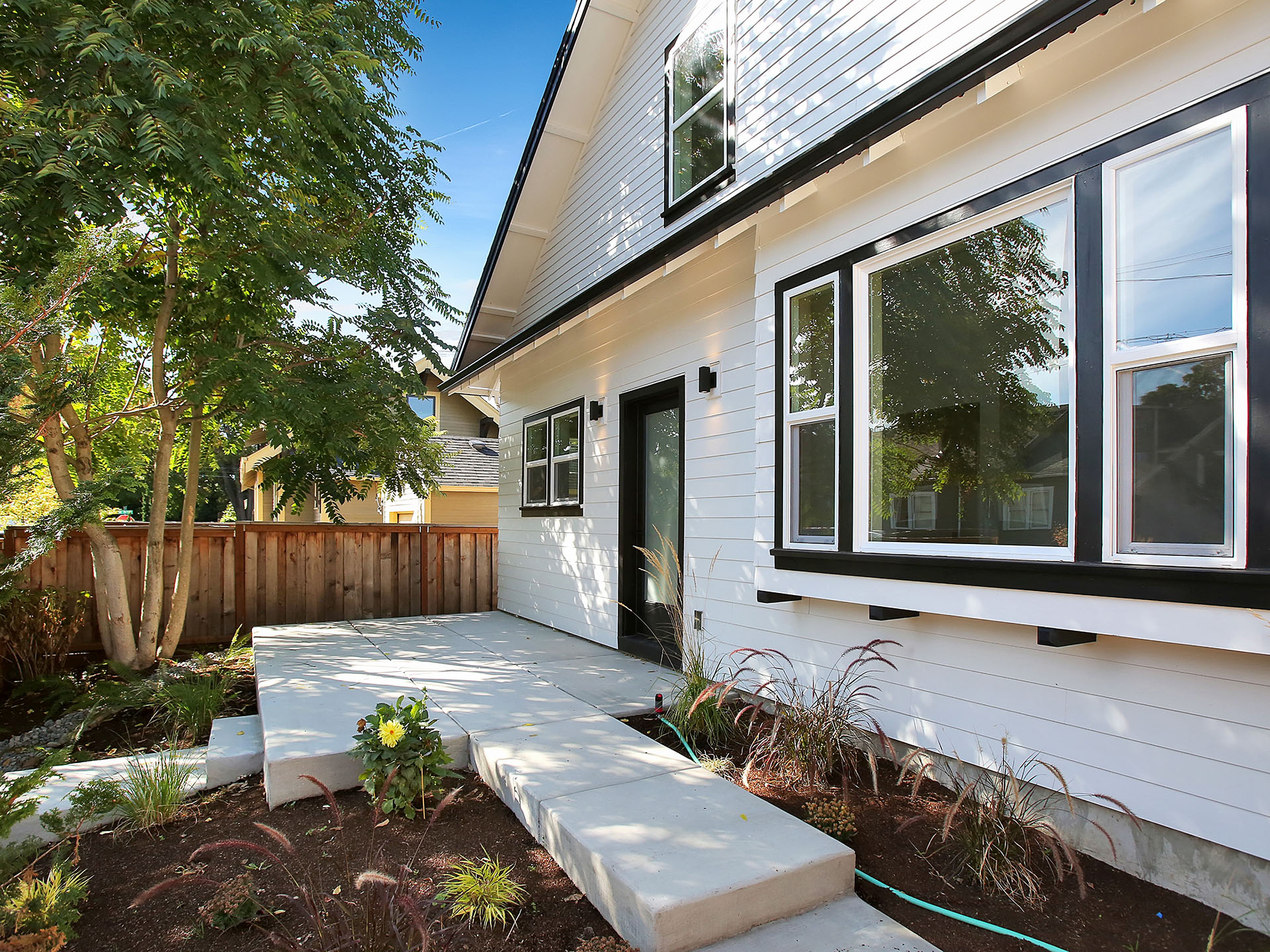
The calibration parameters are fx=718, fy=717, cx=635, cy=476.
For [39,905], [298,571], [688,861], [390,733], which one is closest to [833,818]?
[688,861]

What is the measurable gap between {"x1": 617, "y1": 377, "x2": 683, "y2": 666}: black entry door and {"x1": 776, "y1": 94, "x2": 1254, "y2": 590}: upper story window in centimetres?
212

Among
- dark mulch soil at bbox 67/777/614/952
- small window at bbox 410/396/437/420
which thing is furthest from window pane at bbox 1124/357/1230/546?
small window at bbox 410/396/437/420

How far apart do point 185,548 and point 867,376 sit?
647 centimetres

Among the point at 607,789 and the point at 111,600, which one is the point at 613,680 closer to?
the point at 607,789

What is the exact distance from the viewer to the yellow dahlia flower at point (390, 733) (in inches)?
125

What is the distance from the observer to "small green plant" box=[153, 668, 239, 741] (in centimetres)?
464

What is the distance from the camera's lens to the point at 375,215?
7785mm


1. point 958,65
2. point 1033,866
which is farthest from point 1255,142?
point 1033,866

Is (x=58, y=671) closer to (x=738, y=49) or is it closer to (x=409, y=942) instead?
(x=409, y=942)

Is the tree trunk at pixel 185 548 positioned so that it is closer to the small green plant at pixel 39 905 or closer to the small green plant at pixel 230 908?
the small green plant at pixel 39 905

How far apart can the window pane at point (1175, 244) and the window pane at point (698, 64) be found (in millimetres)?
3951

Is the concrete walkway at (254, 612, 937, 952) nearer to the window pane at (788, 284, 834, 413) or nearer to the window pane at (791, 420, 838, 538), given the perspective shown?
the window pane at (791, 420, 838, 538)

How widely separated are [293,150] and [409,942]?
5326 millimetres

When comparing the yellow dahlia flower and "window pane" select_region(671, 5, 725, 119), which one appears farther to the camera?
"window pane" select_region(671, 5, 725, 119)
